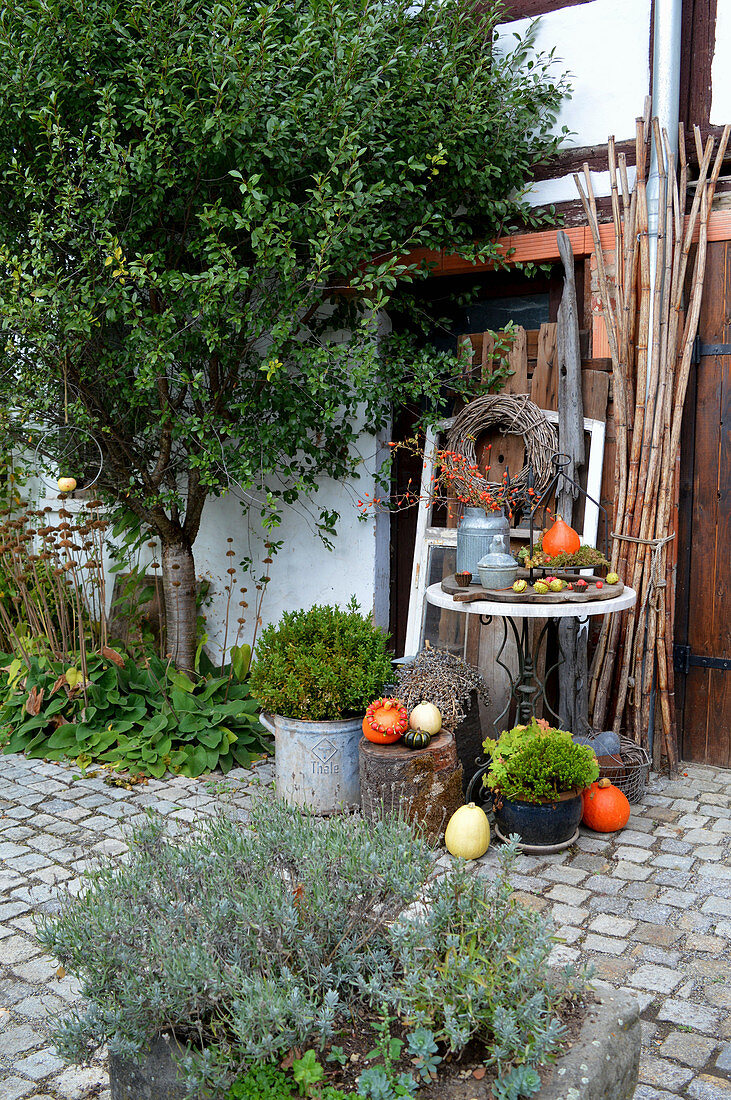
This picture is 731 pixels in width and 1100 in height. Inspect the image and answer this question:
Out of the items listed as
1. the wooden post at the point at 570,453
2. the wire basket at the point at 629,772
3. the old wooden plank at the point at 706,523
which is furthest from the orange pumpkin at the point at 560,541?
the wire basket at the point at 629,772

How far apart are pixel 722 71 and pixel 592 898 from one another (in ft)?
13.9

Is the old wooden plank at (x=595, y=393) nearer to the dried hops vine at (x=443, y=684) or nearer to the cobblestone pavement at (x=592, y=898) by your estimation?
the dried hops vine at (x=443, y=684)

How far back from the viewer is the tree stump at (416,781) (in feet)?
13.6

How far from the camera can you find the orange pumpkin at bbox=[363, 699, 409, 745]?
4.25 meters

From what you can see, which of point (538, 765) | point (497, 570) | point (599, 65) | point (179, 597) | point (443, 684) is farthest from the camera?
point (179, 597)

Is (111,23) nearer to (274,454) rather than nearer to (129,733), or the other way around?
(274,454)

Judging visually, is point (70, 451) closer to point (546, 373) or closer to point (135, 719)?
point (135, 719)

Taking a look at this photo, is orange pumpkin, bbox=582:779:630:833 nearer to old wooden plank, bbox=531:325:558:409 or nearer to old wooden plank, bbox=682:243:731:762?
old wooden plank, bbox=682:243:731:762

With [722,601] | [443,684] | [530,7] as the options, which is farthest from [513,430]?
[530,7]

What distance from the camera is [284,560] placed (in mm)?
6527

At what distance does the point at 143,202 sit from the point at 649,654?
11.7ft

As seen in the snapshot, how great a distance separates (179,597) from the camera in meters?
5.95

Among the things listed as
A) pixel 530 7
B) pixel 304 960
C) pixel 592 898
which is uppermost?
pixel 530 7

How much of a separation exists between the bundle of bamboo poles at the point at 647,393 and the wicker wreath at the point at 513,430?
0.40 meters
